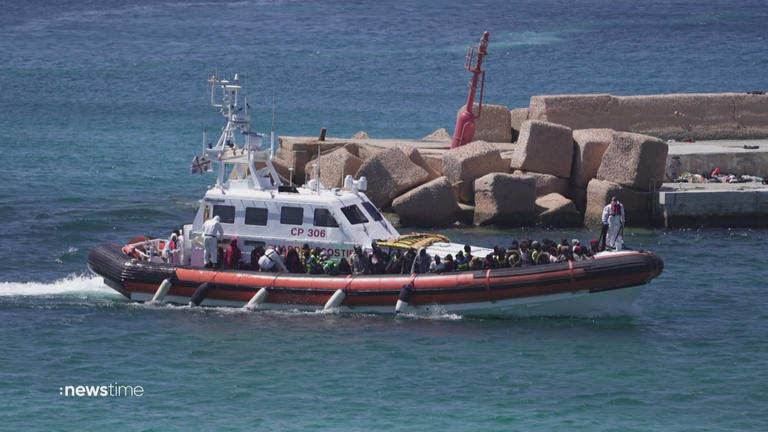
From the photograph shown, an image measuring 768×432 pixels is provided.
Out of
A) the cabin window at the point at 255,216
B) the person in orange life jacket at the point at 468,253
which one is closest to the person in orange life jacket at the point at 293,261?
the cabin window at the point at 255,216

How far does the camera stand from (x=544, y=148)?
26922mm

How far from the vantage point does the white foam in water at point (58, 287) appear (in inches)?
839

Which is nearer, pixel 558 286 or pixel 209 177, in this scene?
pixel 558 286

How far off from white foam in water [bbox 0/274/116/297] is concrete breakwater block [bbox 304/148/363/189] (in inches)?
249

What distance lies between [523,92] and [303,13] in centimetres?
3260

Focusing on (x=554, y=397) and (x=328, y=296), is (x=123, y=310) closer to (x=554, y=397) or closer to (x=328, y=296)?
(x=328, y=296)

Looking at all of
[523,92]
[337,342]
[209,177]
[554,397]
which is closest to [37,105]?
[209,177]

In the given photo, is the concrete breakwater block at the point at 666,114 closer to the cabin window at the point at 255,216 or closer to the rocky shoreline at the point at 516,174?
the rocky shoreline at the point at 516,174

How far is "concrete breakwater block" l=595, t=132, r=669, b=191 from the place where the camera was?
26.2m

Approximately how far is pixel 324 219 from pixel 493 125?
1164 cm

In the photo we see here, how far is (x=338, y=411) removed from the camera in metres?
14.9

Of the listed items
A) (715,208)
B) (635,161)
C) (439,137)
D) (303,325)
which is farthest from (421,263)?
(439,137)

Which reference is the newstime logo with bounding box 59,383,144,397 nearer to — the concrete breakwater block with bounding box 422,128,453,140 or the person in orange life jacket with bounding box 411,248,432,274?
the person in orange life jacket with bounding box 411,248,432,274

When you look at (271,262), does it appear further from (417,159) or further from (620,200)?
(620,200)
